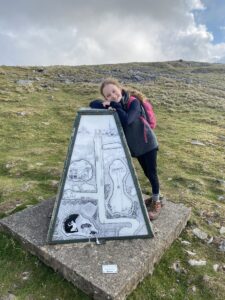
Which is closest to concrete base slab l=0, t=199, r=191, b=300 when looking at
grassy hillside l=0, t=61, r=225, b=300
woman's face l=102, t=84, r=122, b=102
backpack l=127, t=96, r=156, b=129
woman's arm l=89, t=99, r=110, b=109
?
grassy hillside l=0, t=61, r=225, b=300

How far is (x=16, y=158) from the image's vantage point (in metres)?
10.5

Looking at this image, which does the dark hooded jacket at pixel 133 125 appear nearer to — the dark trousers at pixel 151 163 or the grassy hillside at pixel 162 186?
the dark trousers at pixel 151 163

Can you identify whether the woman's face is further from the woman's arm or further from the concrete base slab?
the concrete base slab

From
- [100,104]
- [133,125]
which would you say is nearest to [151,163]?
[133,125]

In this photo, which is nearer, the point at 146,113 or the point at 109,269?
the point at 109,269

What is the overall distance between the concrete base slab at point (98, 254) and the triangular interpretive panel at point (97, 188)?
0.20 m

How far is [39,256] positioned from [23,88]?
24.7m

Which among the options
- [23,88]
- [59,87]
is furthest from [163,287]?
[59,87]

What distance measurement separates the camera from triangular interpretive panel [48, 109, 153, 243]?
5.04 m

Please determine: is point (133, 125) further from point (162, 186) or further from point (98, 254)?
point (162, 186)

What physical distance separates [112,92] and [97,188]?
1519 millimetres

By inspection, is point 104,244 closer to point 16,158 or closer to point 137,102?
point 137,102

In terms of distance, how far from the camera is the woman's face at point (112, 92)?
5.18 metres

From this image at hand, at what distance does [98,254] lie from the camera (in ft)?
15.8
